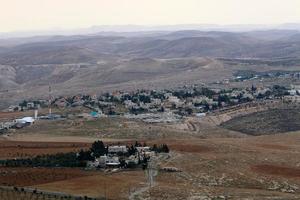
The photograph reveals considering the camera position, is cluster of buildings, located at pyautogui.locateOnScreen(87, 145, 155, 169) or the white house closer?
cluster of buildings, located at pyautogui.locateOnScreen(87, 145, 155, 169)

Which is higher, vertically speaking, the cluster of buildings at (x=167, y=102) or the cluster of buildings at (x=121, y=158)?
the cluster of buildings at (x=121, y=158)

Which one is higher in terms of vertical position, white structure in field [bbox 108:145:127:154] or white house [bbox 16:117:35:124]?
white structure in field [bbox 108:145:127:154]

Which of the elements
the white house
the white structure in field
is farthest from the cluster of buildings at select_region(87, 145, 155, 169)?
the white house

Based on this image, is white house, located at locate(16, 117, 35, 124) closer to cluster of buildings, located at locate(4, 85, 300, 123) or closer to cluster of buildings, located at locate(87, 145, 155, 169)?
cluster of buildings, located at locate(4, 85, 300, 123)

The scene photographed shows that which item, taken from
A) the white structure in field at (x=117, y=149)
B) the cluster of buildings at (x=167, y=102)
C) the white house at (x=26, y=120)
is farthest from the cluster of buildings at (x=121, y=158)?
Answer: the white house at (x=26, y=120)

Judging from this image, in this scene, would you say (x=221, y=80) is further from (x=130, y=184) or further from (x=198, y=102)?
(x=130, y=184)

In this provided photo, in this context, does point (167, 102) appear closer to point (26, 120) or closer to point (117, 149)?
point (26, 120)

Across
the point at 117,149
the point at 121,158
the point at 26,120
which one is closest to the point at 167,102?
the point at 26,120

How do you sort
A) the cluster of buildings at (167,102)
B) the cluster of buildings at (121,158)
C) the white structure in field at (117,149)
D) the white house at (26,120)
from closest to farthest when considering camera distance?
the cluster of buildings at (121,158), the white structure in field at (117,149), the white house at (26,120), the cluster of buildings at (167,102)

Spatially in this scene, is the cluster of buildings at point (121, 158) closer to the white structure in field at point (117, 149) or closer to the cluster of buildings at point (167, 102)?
the white structure in field at point (117, 149)

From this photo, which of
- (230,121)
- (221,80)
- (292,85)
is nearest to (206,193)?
(230,121)

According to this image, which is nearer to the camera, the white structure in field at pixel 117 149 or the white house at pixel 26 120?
the white structure in field at pixel 117 149

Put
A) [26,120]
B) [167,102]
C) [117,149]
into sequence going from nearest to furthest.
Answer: [117,149]
[26,120]
[167,102]
